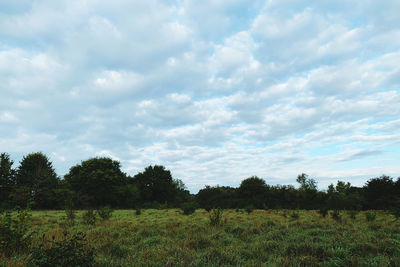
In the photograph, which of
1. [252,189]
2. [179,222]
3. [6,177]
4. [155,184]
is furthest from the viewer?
[155,184]

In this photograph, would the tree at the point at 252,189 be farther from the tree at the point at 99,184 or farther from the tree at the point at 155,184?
the tree at the point at 99,184

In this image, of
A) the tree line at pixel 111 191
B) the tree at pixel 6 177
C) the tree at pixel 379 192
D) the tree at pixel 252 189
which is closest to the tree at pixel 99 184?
the tree line at pixel 111 191

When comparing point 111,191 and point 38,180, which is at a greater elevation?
point 38,180

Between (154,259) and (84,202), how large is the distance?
4285 centimetres

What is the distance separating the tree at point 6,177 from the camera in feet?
124

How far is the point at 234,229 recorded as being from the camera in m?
9.95

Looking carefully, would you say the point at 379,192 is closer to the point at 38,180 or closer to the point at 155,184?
the point at 155,184

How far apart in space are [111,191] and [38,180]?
12.5 m

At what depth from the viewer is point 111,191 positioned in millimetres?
46281

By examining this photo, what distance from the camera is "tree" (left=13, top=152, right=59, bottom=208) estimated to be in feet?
124

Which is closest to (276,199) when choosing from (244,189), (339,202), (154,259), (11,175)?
(244,189)

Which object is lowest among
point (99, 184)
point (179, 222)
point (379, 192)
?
point (179, 222)

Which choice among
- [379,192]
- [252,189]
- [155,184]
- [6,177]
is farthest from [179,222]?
[155,184]

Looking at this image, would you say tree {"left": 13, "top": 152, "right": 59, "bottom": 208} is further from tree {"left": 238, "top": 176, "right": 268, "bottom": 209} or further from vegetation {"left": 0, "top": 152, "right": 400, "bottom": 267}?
tree {"left": 238, "top": 176, "right": 268, "bottom": 209}
